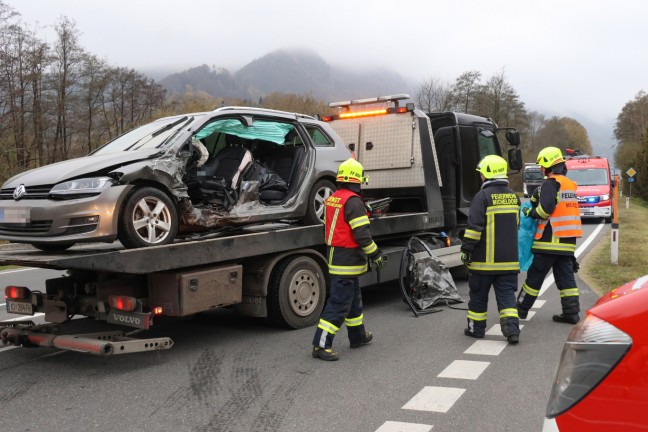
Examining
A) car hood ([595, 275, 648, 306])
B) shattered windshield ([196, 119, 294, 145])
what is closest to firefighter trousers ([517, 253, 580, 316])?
shattered windshield ([196, 119, 294, 145])

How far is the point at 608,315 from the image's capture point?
72.2 inches

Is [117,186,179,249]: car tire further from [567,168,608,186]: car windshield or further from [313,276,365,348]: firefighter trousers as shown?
[567,168,608,186]: car windshield

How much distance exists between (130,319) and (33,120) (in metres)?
23.7

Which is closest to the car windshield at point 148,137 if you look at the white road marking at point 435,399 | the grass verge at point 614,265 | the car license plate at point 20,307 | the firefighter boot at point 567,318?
the car license plate at point 20,307

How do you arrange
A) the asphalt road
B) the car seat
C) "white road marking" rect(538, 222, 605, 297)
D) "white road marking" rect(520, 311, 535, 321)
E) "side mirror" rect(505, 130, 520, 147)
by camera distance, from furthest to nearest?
"side mirror" rect(505, 130, 520, 147) → "white road marking" rect(538, 222, 605, 297) → "white road marking" rect(520, 311, 535, 321) → the car seat → the asphalt road

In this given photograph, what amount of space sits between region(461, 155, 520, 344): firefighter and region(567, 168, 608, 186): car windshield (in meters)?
17.8

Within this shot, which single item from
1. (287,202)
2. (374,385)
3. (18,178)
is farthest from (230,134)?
(374,385)

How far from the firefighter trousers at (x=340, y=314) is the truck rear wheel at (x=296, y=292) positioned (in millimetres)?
778

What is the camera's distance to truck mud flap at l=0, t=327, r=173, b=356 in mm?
4523

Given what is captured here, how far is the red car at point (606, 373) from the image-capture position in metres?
1.66

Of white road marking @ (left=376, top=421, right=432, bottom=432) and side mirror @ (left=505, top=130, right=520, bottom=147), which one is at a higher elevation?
side mirror @ (left=505, top=130, right=520, bottom=147)

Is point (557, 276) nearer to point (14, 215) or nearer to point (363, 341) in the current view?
point (363, 341)

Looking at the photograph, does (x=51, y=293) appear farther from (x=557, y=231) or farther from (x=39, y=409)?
(x=557, y=231)

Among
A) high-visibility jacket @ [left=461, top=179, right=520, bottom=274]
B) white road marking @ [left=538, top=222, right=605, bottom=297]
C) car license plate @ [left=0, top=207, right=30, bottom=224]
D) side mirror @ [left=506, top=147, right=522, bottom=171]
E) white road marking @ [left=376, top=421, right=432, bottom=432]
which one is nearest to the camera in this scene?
white road marking @ [left=376, top=421, right=432, bottom=432]
